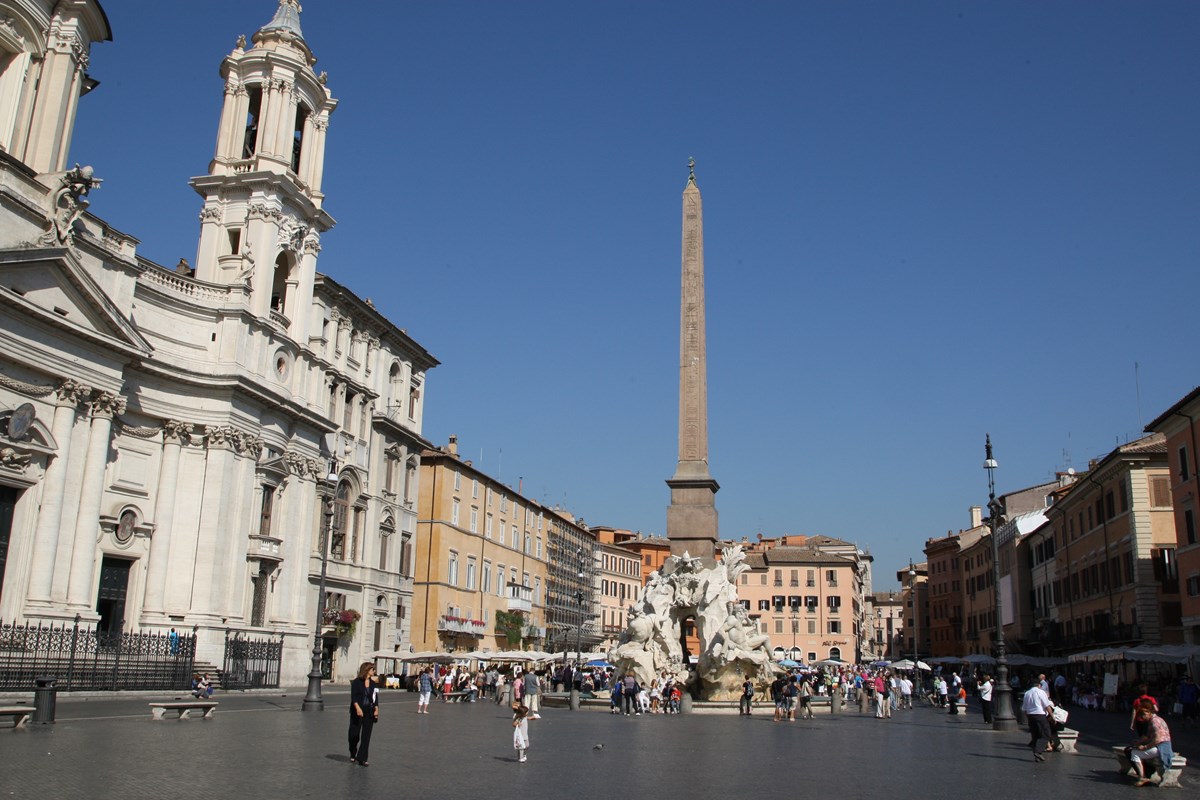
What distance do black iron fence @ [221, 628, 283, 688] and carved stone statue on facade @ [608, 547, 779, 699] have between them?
1080 centimetres

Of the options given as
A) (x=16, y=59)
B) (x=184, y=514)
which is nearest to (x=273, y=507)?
(x=184, y=514)

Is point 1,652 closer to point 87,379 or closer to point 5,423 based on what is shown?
point 5,423

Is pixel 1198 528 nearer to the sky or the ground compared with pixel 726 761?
nearer to the sky

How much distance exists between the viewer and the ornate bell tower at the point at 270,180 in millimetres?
35531

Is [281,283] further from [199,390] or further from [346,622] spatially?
[346,622]

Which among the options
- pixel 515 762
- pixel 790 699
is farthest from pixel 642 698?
pixel 515 762

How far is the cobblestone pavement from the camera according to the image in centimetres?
1041

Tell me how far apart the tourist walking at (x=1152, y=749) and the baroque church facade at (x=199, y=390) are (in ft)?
72.9

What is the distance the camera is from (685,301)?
2912 centimetres

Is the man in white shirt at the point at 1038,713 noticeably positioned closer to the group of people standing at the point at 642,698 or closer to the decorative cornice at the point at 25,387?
the group of people standing at the point at 642,698

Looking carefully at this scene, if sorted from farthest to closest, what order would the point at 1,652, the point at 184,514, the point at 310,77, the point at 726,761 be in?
the point at 310,77 → the point at 184,514 → the point at 1,652 → the point at 726,761

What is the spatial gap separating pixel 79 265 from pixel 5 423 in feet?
14.2

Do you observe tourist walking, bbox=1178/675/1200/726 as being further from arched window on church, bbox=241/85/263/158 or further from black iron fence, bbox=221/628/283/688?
arched window on church, bbox=241/85/263/158

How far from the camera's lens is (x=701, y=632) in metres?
26.5
